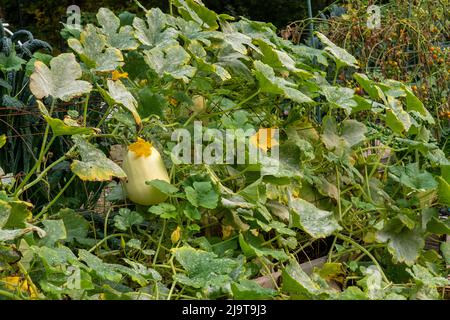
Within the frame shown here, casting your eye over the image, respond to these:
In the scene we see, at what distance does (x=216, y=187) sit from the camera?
5.69 feet

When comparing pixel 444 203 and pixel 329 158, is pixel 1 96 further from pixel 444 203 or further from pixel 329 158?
pixel 444 203

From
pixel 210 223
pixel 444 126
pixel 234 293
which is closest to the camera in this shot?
pixel 234 293

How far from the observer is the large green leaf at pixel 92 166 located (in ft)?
4.99

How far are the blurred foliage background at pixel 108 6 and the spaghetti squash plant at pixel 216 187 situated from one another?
7.10 m

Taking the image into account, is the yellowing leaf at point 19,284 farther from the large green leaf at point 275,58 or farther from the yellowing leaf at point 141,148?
the large green leaf at point 275,58

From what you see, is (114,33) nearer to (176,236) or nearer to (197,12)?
(197,12)

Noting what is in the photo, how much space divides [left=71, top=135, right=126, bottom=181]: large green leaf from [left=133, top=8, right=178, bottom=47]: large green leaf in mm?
386

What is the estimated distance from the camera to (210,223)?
188 centimetres

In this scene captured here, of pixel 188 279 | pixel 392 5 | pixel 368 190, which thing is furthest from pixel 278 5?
pixel 188 279

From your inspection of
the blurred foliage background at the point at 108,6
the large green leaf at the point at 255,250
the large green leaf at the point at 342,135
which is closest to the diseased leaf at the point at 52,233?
the large green leaf at the point at 255,250

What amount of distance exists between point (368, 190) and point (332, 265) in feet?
1.08

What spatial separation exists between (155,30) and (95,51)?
23 centimetres

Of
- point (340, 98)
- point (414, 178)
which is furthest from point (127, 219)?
point (414, 178)

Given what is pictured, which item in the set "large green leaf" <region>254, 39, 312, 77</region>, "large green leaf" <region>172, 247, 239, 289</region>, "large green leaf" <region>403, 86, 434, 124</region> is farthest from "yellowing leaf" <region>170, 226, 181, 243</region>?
"large green leaf" <region>403, 86, 434, 124</region>
